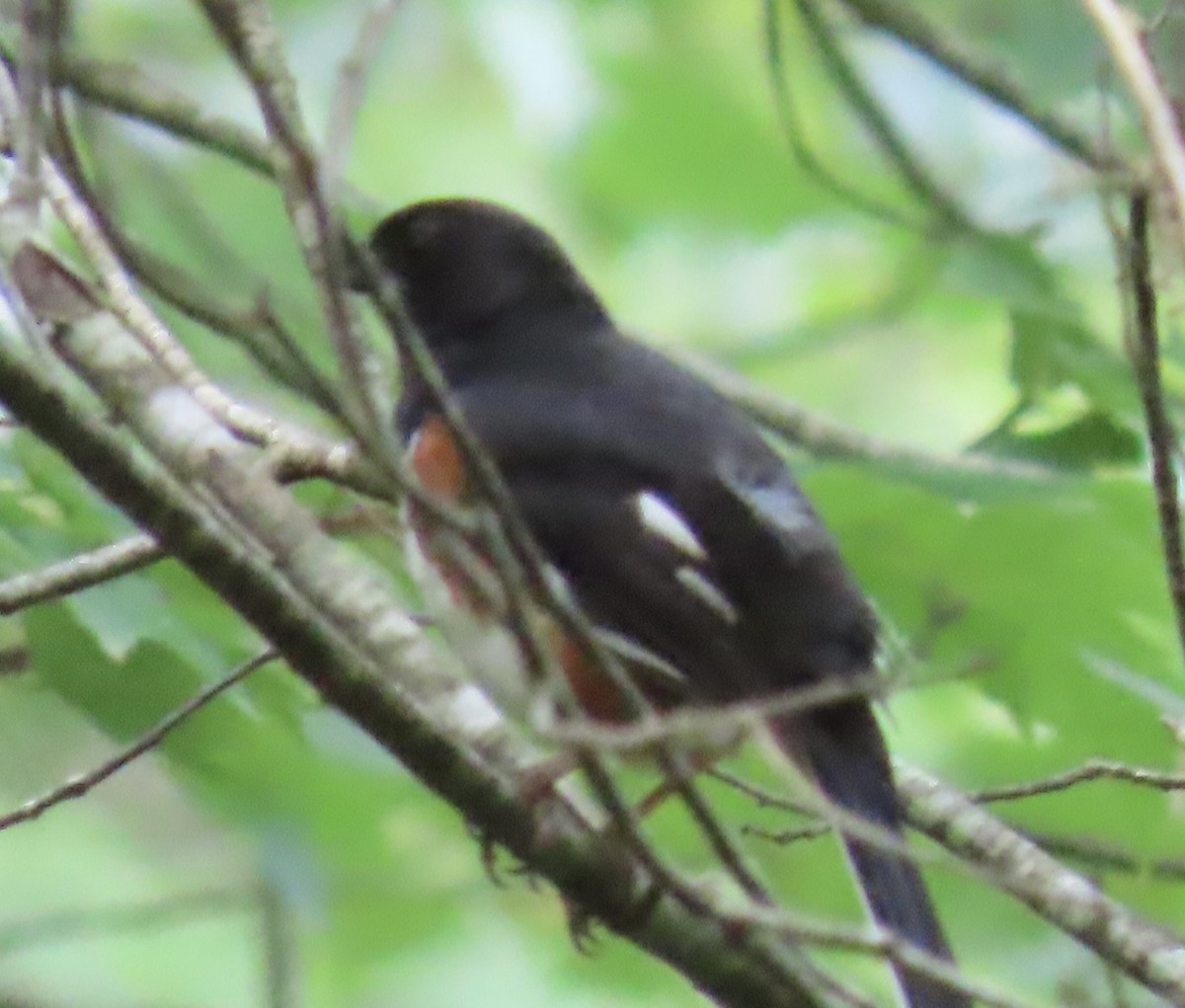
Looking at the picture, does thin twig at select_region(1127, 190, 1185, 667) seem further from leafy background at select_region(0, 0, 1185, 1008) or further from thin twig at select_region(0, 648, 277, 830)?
thin twig at select_region(0, 648, 277, 830)

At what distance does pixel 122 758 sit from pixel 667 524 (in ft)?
2.53

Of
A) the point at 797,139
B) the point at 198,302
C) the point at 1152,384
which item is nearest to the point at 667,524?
the point at 198,302

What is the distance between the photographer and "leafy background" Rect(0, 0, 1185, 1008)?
284 centimetres

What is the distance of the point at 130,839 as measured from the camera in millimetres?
5699

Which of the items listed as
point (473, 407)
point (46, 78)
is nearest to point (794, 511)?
point (473, 407)

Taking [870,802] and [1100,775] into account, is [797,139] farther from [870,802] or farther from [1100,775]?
[1100,775]

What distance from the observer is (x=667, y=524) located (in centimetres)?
280

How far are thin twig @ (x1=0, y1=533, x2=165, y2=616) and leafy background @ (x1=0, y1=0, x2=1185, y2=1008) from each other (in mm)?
101

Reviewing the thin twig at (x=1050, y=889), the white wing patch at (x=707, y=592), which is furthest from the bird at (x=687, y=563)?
the thin twig at (x=1050, y=889)

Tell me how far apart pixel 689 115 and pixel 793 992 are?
9.93ft

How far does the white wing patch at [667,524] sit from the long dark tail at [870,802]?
24cm

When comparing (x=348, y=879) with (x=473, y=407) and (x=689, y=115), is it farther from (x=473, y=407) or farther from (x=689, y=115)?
(x=689, y=115)

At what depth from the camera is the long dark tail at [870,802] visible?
8.30 feet

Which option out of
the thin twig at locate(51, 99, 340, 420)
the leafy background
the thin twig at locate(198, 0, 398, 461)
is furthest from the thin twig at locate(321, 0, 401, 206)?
the leafy background
